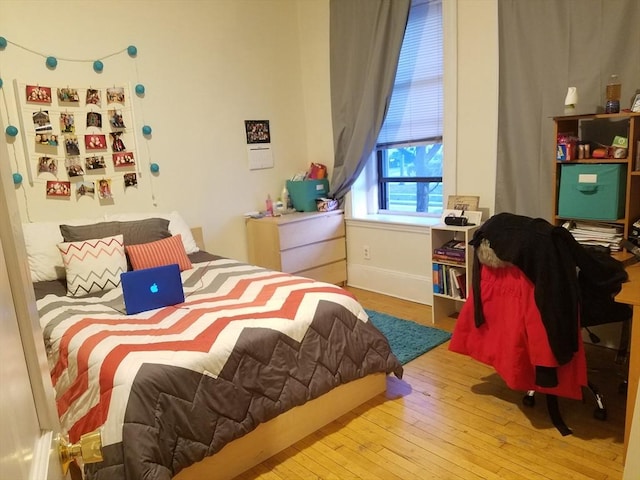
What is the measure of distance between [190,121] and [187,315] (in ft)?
6.71

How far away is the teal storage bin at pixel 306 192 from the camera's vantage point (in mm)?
4279

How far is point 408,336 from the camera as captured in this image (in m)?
3.25

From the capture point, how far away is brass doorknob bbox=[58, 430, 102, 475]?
0.77 metres

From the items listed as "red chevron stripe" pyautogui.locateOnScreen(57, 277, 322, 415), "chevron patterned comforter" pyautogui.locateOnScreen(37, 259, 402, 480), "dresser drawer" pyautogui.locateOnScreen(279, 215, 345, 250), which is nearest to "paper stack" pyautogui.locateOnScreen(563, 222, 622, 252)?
"chevron patterned comforter" pyautogui.locateOnScreen(37, 259, 402, 480)

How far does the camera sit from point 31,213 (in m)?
3.13

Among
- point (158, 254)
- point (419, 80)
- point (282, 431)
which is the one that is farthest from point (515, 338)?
point (419, 80)

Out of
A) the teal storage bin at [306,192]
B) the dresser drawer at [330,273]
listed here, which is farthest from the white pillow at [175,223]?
the teal storage bin at [306,192]

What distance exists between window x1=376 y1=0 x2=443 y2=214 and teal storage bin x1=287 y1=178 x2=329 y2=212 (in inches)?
21.4

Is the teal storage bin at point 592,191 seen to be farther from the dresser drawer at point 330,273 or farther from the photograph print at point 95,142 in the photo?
the photograph print at point 95,142

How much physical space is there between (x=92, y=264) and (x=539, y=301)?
2.37 m

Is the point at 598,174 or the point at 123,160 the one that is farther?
the point at 123,160

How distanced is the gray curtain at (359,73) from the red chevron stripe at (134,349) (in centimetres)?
208

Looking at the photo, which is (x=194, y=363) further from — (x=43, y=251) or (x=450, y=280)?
(x=450, y=280)

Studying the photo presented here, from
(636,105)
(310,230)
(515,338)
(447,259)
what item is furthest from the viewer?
(310,230)
